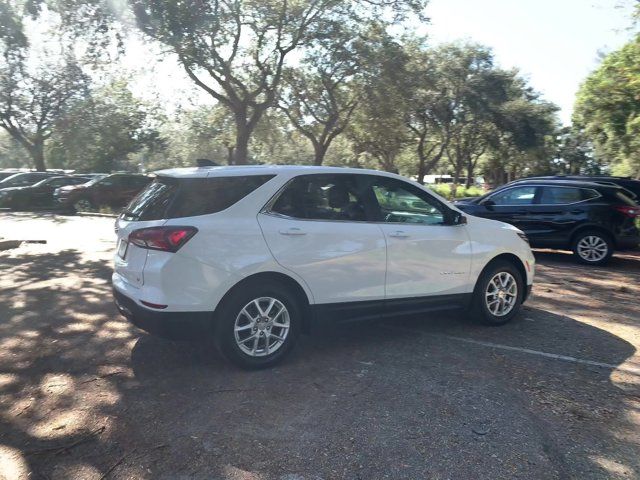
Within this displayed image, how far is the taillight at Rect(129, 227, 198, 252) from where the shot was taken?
4133 millimetres

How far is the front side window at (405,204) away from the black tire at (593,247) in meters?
5.99

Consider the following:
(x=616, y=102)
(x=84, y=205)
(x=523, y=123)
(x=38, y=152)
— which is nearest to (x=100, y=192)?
(x=84, y=205)

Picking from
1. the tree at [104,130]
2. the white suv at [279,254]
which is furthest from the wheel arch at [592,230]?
the tree at [104,130]

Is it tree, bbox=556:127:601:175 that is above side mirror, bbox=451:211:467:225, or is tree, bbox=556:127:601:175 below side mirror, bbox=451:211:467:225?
above

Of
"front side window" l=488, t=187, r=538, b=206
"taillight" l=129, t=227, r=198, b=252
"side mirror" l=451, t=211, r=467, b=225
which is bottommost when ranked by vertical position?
"taillight" l=129, t=227, r=198, b=252

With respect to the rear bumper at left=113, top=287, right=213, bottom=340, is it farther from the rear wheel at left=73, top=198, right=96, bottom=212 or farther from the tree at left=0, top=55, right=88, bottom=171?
the tree at left=0, top=55, right=88, bottom=171

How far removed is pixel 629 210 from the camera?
993cm

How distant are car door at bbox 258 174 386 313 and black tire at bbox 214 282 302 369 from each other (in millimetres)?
224

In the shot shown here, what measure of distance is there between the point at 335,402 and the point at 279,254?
1274mm

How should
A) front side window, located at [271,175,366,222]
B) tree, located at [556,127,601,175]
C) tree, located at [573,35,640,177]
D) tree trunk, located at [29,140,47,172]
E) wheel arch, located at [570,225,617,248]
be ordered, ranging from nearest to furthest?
front side window, located at [271,175,366,222] < wheel arch, located at [570,225,617,248] < tree, located at [573,35,640,177] < tree trunk, located at [29,140,47,172] < tree, located at [556,127,601,175]

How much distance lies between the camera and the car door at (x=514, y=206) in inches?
424

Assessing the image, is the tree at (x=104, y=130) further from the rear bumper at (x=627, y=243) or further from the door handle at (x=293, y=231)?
the door handle at (x=293, y=231)

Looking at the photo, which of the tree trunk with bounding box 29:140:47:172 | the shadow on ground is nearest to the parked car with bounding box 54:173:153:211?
the tree trunk with bounding box 29:140:47:172

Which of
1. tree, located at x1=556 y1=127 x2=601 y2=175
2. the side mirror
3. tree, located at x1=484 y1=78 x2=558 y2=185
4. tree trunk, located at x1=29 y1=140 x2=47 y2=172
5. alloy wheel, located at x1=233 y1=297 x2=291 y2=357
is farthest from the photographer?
tree, located at x1=556 y1=127 x2=601 y2=175
